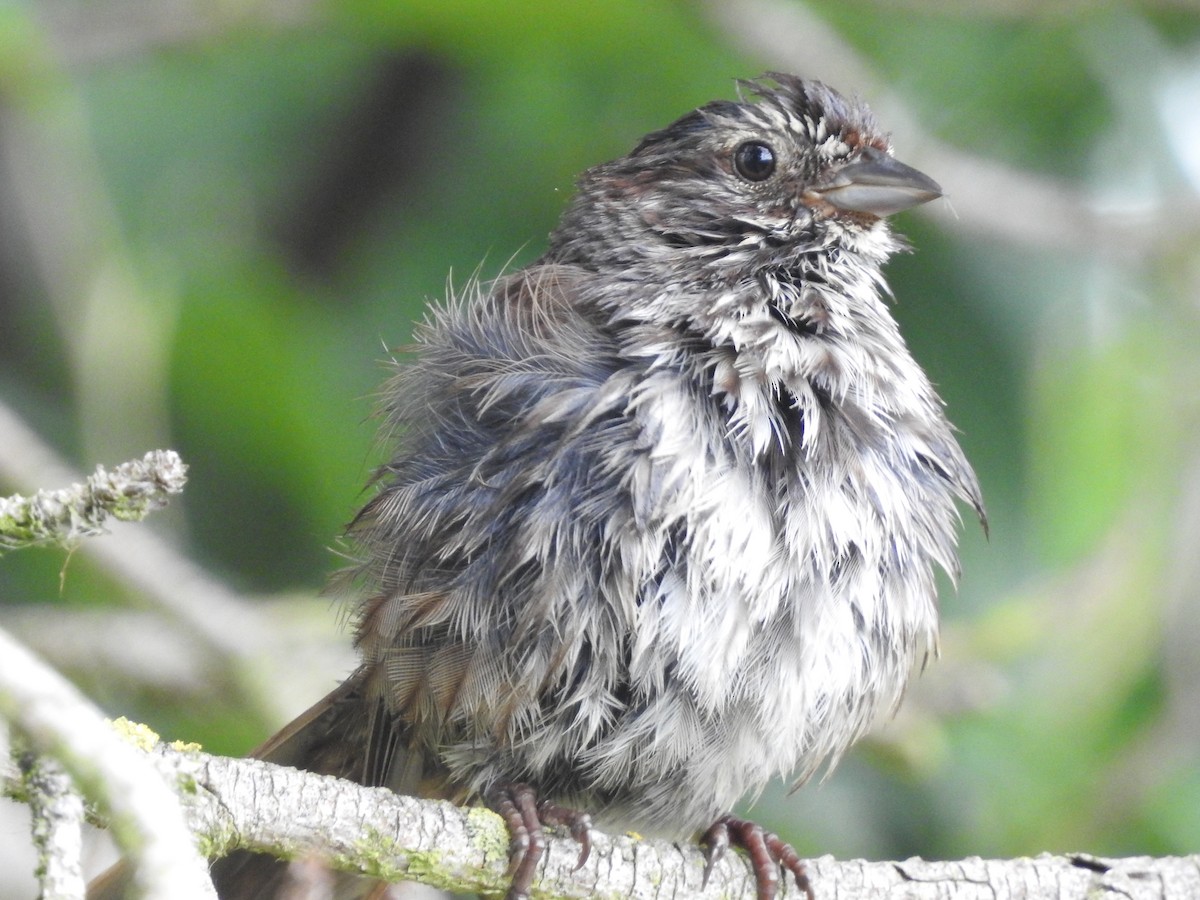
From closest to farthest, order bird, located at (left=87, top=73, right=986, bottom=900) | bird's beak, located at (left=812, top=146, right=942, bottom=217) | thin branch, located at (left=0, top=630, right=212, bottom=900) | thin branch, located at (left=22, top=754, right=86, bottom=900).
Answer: thin branch, located at (left=0, top=630, right=212, bottom=900) < thin branch, located at (left=22, top=754, right=86, bottom=900) < bird, located at (left=87, top=73, right=986, bottom=900) < bird's beak, located at (left=812, top=146, right=942, bottom=217)

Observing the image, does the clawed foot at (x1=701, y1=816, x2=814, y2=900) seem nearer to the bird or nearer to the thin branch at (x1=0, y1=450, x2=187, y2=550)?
the bird

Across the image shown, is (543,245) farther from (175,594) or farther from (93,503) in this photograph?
(93,503)

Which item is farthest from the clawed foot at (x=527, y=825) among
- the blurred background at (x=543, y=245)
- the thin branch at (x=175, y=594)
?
the blurred background at (x=543, y=245)

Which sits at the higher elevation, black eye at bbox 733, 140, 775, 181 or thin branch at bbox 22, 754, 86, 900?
black eye at bbox 733, 140, 775, 181

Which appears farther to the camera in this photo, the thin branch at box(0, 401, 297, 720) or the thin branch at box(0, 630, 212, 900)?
the thin branch at box(0, 401, 297, 720)

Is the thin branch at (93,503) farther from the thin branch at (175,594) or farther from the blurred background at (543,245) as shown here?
the blurred background at (543,245)

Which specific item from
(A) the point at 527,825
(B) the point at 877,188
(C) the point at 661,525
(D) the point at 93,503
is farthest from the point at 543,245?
(D) the point at 93,503

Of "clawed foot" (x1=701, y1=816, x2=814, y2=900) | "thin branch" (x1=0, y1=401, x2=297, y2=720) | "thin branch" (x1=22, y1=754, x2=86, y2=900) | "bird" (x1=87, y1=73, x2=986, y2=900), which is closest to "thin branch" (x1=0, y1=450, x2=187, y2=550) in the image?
"thin branch" (x1=22, y1=754, x2=86, y2=900)
